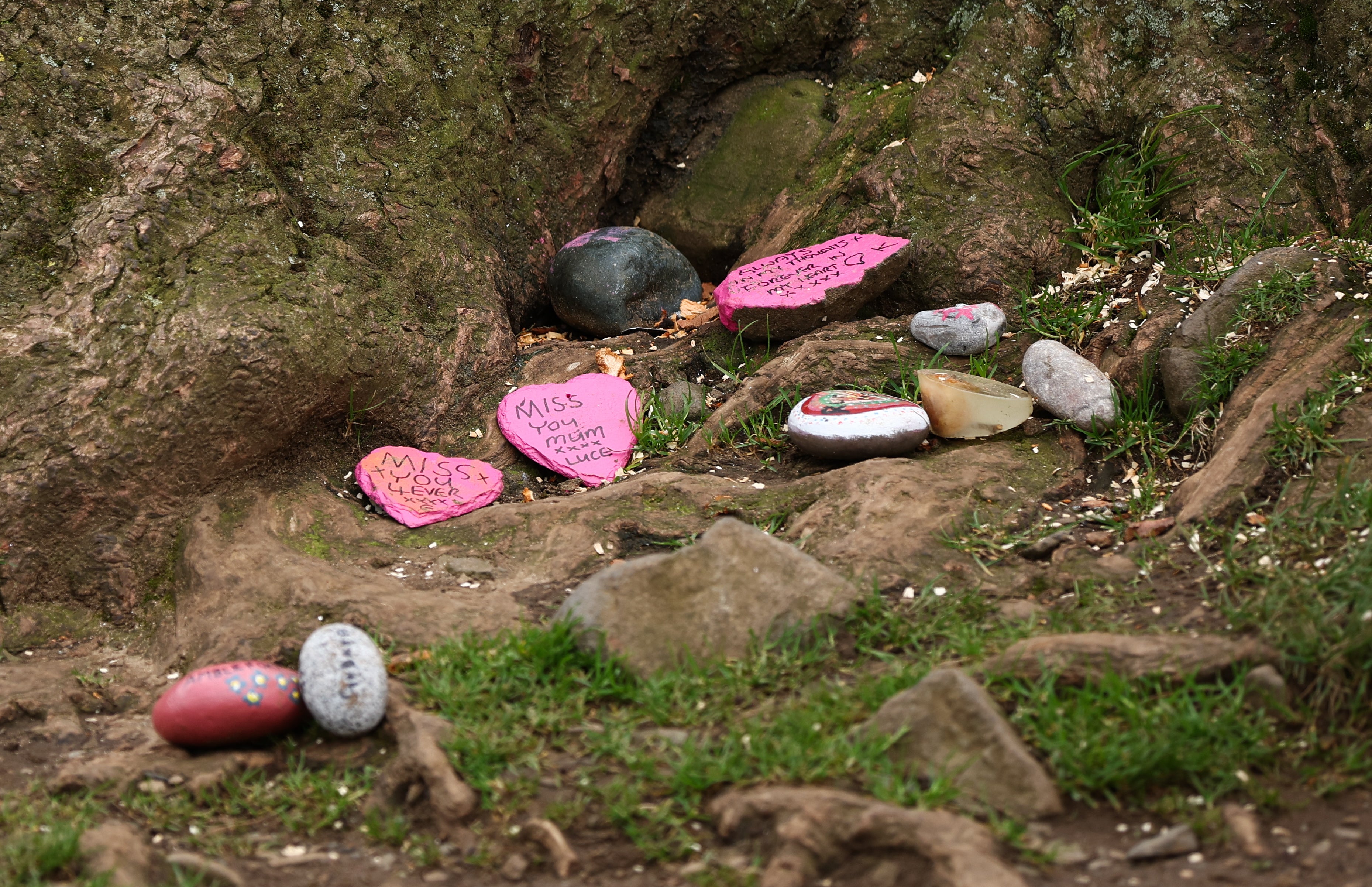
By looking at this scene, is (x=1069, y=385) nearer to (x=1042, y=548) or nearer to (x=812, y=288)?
(x=1042, y=548)

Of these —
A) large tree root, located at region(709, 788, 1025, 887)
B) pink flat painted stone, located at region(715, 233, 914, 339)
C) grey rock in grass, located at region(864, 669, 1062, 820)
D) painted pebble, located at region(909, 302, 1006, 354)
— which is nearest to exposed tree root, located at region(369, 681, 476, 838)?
large tree root, located at region(709, 788, 1025, 887)

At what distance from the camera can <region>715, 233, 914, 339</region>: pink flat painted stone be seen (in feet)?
13.4

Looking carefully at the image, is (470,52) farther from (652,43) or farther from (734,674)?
(734,674)

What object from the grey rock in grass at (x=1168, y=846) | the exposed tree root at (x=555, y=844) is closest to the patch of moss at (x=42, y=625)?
the exposed tree root at (x=555, y=844)

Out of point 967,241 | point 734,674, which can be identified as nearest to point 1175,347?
point 967,241

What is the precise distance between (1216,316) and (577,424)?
2.18 metres

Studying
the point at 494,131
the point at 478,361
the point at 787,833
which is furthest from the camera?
the point at 494,131

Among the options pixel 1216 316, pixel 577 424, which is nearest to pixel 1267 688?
pixel 1216 316

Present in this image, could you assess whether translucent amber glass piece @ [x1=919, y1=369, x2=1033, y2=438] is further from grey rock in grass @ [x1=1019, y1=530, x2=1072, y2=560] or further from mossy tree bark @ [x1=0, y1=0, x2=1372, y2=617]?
mossy tree bark @ [x1=0, y1=0, x2=1372, y2=617]

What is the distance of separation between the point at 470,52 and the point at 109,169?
1.48 metres

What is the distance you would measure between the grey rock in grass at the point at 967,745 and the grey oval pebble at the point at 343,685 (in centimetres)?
112

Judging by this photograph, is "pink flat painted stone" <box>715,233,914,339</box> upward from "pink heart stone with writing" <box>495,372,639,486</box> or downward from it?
upward

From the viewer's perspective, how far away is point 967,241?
4.12 meters

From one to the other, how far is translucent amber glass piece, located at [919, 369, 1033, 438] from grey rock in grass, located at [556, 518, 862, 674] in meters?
1.06
